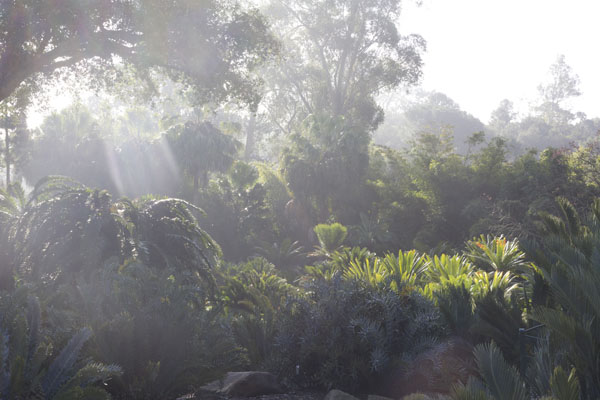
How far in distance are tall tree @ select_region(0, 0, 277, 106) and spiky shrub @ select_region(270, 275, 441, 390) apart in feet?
20.8

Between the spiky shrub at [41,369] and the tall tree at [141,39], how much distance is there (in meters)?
6.63

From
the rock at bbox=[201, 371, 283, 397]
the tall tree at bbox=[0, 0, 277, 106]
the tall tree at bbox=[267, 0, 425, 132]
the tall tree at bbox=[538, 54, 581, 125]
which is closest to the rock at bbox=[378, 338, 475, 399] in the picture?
the rock at bbox=[201, 371, 283, 397]

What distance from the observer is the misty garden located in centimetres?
482

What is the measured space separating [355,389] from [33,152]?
2941cm

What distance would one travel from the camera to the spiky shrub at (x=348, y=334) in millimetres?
6109

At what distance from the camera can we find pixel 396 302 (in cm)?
654

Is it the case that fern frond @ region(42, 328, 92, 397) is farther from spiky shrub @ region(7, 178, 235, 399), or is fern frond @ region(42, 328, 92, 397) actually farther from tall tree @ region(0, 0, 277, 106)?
tall tree @ region(0, 0, 277, 106)

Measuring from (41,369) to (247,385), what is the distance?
7.14ft

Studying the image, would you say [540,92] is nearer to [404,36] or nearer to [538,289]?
[404,36]

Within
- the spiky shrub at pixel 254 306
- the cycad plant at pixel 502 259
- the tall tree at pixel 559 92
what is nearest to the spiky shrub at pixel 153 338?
the spiky shrub at pixel 254 306

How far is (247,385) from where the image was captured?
5613 mm

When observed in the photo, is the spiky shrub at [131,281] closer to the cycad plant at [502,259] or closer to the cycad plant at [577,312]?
the cycad plant at [577,312]

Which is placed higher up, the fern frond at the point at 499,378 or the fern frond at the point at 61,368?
the fern frond at the point at 61,368

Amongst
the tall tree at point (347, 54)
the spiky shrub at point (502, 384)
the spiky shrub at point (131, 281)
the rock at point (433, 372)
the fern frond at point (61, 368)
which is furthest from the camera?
the tall tree at point (347, 54)
